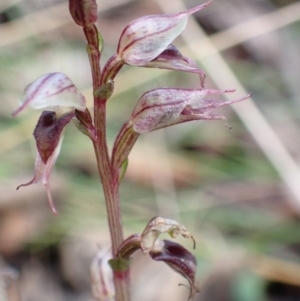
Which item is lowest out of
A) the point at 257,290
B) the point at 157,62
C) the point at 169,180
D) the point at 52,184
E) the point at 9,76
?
the point at 257,290

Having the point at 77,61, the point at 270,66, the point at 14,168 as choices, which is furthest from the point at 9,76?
the point at 270,66

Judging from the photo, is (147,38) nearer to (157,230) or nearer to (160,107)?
(160,107)

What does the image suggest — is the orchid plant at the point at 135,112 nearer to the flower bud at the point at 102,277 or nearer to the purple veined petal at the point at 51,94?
the purple veined petal at the point at 51,94

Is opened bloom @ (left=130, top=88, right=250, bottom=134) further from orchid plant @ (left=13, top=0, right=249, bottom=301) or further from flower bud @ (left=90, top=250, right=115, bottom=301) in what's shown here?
flower bud @ (left=90, top=250, right=115, bottom=301)

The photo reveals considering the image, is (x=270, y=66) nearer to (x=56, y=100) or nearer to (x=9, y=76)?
(x=9, y=76)

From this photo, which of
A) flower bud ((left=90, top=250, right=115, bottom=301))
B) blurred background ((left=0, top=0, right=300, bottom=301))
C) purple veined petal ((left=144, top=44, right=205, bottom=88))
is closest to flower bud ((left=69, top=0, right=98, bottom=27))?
purple veined petal ((left=144, top=44, right=205, bottom=88))

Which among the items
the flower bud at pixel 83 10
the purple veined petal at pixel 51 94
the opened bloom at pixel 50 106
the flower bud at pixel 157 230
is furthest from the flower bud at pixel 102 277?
the flower bud at pixel 83 10
